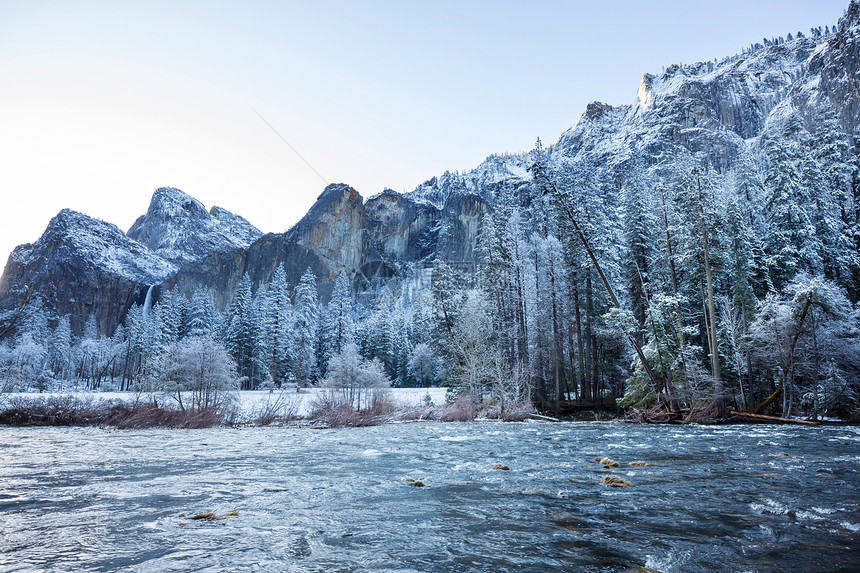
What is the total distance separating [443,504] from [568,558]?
2.66 m

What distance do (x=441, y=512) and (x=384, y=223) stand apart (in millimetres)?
173820

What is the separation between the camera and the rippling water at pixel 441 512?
406 centimetres

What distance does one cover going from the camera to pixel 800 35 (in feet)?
563

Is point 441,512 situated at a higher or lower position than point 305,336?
lower

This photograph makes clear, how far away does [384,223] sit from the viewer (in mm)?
176375

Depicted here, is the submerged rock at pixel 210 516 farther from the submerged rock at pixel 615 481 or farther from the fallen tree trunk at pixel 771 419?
the fallen tree trunk at pixel 771 419

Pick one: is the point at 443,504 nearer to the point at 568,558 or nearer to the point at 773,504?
the point at 568,558

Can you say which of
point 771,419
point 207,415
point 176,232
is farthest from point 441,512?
point 176,232

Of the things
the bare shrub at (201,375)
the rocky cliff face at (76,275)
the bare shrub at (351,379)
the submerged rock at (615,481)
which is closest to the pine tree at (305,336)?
the bare shrub at (351,379)

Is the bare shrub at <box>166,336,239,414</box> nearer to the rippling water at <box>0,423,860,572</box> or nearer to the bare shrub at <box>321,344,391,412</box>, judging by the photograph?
the bare shrub at <box>321,344,391,412</box>

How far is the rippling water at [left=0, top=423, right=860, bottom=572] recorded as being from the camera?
4.06 meters

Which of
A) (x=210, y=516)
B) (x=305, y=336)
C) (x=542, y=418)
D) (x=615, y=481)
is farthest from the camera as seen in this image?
(x=305, y=336)

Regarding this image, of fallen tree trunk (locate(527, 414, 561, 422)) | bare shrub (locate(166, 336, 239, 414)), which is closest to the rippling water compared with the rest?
fallen tree trunk (locate(527, 414, 561, 422))

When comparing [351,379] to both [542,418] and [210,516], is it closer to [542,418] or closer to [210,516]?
[542,418]
